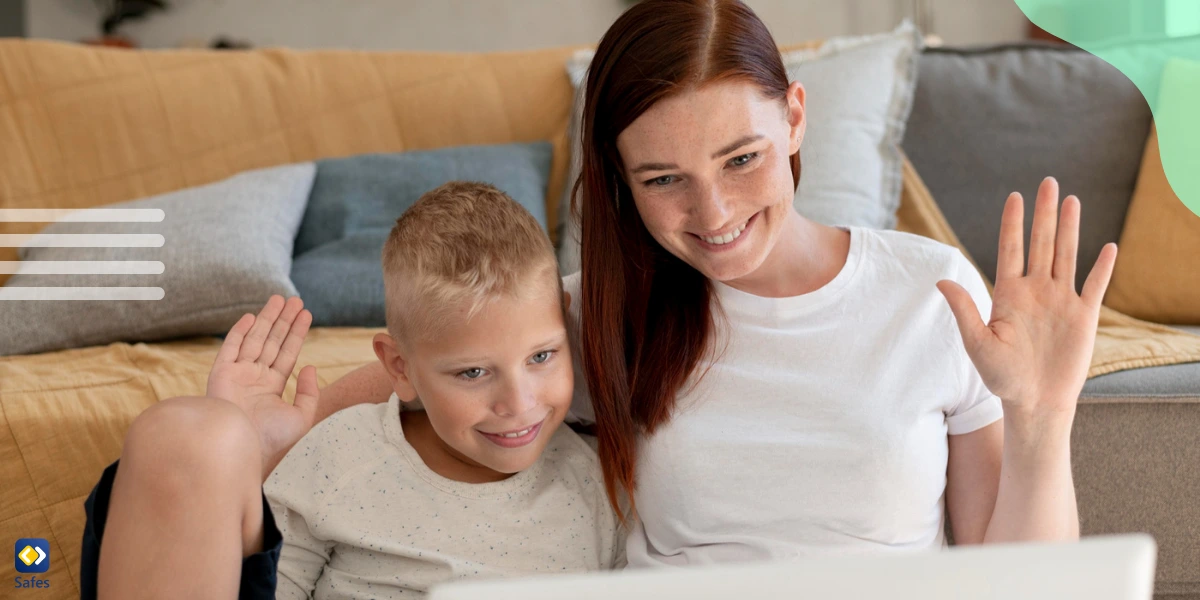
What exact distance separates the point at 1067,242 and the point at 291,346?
0.80m

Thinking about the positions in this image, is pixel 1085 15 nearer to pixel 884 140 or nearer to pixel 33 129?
pixel 884 140

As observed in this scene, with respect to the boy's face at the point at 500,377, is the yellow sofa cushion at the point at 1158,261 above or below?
below

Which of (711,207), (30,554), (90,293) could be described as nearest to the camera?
(711,207)

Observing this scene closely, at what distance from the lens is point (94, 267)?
1599mm

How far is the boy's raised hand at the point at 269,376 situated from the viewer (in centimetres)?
108

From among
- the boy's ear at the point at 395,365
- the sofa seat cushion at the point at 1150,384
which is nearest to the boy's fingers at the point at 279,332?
the boy's ear at the point at 395,365

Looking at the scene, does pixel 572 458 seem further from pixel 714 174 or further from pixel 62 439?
pixel 62 439

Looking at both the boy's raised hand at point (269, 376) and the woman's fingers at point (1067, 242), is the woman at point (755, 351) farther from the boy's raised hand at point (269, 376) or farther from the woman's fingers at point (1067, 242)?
the boy's raised hand at point (269, 376)

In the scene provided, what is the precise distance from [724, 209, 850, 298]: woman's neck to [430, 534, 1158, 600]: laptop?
24.7 inches

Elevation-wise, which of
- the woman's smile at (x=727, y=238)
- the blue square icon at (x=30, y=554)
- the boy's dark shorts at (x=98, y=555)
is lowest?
the blue square icon at (x=30, y=554)

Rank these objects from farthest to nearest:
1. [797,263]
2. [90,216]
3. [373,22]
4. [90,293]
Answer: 1. [373,22]
2. [90,216]
3. [90,293]
4. [797,263]

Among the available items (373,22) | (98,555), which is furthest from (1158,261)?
(373,22)

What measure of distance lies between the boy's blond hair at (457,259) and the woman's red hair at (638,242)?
0.07m

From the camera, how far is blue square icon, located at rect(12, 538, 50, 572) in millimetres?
1222
